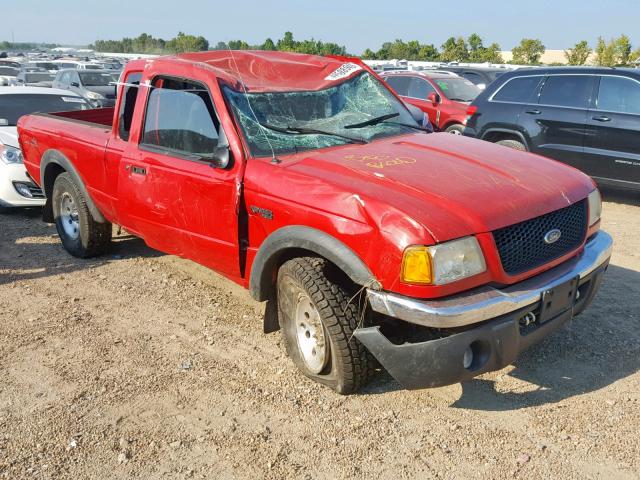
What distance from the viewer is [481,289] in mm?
3021

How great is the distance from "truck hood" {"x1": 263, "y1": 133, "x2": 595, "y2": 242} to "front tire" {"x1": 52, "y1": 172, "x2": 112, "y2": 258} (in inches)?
108

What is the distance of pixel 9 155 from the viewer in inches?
290

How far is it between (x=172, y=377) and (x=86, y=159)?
7.74 ft

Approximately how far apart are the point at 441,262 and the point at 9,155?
6317mm

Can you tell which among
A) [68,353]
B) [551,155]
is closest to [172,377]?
[68,353]

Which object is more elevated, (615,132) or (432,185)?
(432,185)

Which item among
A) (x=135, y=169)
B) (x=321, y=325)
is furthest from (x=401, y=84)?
(x=321, y=325)

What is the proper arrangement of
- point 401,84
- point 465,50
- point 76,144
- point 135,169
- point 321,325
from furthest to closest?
point 465,50 → point 401,84 → point 76,144 → point 135,169 → point 321,325

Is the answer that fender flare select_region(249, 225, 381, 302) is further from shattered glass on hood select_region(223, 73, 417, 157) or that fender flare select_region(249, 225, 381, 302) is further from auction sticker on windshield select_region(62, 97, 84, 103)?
auction sticker on windshield select_region(62, 97, 84, 103)

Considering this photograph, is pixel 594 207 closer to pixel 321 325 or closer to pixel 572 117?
pixel 321 325

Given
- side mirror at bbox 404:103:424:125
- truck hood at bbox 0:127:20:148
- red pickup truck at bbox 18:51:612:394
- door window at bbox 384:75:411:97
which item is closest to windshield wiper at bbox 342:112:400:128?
red pickup truck at bbox 18:51:612:394

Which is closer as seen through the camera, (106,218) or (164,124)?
(164,124)

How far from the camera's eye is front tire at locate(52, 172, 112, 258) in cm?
561

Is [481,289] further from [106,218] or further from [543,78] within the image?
[543,78]
